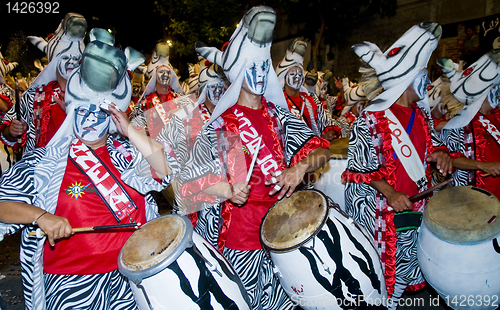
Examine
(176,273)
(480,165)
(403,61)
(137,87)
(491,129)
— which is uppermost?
(403,61)

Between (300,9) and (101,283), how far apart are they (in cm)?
1534

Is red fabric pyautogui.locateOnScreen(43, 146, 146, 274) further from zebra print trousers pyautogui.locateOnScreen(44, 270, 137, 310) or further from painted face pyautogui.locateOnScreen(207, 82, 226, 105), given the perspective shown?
painted face pyautogui.locateOnScreen(207, 82, 226, 105)

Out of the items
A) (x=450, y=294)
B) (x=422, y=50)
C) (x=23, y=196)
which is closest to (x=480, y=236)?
(x=450, y=294)

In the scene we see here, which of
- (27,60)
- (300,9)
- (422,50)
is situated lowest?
(27,60)

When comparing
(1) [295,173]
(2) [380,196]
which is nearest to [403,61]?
(2) [380,196]

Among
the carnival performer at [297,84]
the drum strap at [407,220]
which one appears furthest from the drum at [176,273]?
the carnival performer at [297,84]

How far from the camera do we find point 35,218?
6.37ft

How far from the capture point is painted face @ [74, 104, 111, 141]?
2242mm

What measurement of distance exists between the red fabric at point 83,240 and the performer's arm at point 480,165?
10.8ft

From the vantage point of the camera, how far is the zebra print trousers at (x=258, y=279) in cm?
262

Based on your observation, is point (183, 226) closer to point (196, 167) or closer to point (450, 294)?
point (196, 167)

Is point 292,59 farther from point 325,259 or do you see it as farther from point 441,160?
point 325,259

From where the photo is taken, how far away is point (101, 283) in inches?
85.9

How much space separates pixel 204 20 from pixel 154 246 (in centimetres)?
1839
